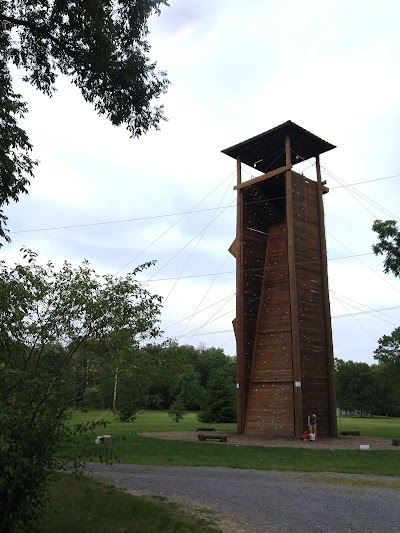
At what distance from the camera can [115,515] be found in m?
7.66

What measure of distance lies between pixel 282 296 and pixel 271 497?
52.0 feet

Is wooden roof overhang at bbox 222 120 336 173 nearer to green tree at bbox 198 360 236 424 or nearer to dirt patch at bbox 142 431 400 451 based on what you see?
dirt patch at bbox 142 431 400 451

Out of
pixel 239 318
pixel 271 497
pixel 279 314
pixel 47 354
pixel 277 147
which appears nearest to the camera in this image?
pixel 47 354

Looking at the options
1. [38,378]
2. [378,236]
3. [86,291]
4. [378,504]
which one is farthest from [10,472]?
[378,236]

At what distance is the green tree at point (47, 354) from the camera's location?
5512 mm

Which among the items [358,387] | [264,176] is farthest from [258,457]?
[358,387]

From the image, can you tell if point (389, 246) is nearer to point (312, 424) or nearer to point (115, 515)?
point (312, 424)

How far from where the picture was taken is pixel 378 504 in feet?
28.1

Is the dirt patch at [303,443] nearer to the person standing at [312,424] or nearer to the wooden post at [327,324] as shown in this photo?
the person standing at [312,424]

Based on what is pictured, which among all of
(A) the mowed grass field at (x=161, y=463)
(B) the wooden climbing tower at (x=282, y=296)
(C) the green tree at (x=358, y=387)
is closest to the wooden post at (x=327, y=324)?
(B) the wooden climbing tower at (x=282, y=296)

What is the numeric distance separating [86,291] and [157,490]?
576 cm

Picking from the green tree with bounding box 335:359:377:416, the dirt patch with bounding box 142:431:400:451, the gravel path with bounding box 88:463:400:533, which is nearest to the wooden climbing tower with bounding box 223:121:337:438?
the dirt patch with bounding box 142:431:400:451

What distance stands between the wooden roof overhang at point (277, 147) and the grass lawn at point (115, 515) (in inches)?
800

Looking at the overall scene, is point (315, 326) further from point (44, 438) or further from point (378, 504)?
point (44, 438)
